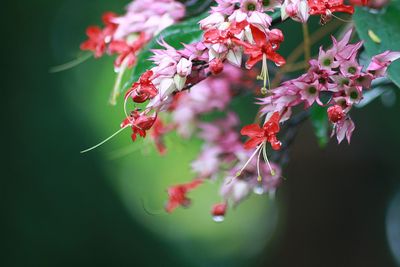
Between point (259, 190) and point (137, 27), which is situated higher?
point (137, 27)

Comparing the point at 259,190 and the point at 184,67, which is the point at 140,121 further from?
the point at 259,190

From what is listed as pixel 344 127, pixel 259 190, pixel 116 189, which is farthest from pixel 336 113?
pixel 116 189

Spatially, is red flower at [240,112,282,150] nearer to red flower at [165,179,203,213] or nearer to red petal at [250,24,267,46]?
red petal at [250,24,267,46]

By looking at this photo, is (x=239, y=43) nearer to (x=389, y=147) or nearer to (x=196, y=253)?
(x=389, y=147)

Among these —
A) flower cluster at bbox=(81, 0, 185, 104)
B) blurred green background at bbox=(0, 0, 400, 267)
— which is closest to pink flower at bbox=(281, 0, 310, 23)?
flower cluster at bbox=(81, 0, 185, 104)

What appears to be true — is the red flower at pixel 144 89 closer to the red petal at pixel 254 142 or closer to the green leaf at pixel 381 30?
the red petal at pixel 254 142

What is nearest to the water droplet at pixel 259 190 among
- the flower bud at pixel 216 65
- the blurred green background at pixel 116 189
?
the flower bud at pixel 216 65
